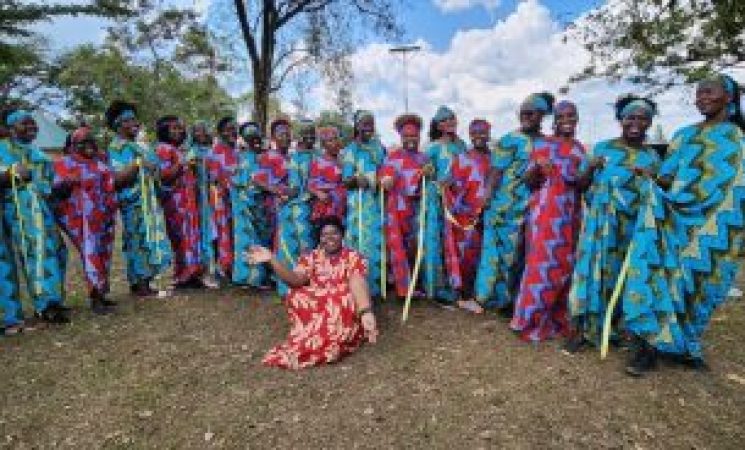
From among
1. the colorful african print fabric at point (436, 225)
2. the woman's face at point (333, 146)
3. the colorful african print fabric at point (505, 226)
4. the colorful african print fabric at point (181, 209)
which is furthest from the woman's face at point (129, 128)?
the colorful african print fabric at point (505, 226)

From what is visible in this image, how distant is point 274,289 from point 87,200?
2165 millimetres

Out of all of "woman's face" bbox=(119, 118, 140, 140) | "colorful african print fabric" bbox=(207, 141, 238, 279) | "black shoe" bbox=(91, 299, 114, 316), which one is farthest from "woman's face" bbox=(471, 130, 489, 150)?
"black shoe" bbox=(91, 299, 114, 316)

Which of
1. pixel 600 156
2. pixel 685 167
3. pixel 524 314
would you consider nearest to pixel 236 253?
pixel 524 314

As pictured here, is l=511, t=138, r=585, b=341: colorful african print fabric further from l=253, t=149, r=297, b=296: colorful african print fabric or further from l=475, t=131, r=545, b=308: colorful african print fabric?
l=253, t=149, r=297, b=296: colorful african print fabric

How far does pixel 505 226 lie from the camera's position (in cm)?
618

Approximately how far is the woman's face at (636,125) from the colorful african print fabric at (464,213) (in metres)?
1.46

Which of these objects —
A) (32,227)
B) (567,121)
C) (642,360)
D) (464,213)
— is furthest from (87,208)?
(642,360)

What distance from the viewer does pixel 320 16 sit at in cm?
1463

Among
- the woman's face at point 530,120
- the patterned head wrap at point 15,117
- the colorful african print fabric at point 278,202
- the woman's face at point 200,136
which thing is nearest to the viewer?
the woman's face at point 530,120

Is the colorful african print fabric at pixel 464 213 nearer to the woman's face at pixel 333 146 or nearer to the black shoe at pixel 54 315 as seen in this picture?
the woman's face at pixel 333 146

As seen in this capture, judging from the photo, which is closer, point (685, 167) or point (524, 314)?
point (685, 167)

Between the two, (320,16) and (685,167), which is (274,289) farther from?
(320,16)

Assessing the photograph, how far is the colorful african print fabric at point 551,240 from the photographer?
5.59 meters

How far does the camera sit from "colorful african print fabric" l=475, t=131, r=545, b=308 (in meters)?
6.03
